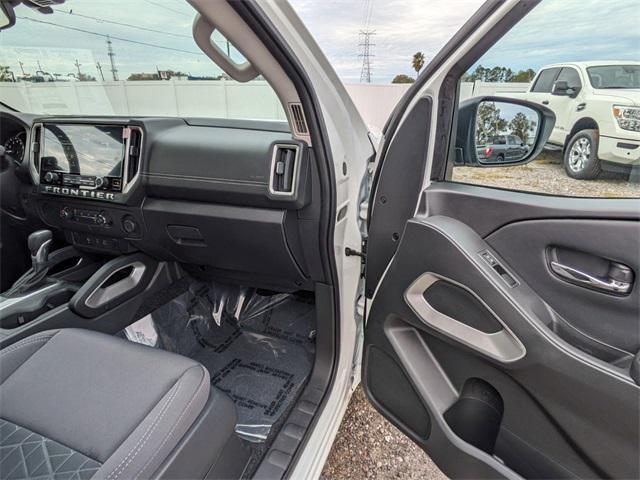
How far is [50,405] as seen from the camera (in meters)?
0.93

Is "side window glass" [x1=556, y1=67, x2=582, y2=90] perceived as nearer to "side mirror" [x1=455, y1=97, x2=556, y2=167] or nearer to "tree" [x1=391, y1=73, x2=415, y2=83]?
"side mirror" [x1=455, y1=97, x2=556, y2=167]

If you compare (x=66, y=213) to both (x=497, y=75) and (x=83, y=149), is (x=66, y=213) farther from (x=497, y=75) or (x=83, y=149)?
(x=497, y=75)

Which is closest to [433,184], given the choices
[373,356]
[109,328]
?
[373,356]

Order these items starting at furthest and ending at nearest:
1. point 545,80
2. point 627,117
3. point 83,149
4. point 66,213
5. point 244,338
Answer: point 244,338 → point 66,213 → point 83,149 → point 545,80 → point 627,117

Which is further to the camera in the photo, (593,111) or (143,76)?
(143,76)

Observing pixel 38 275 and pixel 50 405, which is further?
pixel 38 275

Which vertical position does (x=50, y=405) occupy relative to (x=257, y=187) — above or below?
below

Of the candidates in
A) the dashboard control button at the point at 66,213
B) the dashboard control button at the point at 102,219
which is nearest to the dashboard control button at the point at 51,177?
the dashboard control button at the point at 66,213

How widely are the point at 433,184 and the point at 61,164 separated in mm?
1580

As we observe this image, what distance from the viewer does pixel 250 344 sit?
6.27ft

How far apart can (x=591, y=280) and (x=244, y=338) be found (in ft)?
5.09

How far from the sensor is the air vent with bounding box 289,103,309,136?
1156mm

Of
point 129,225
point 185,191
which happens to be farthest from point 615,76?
point 129,225

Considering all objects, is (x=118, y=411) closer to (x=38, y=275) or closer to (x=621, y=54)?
(x=38, y=275)
